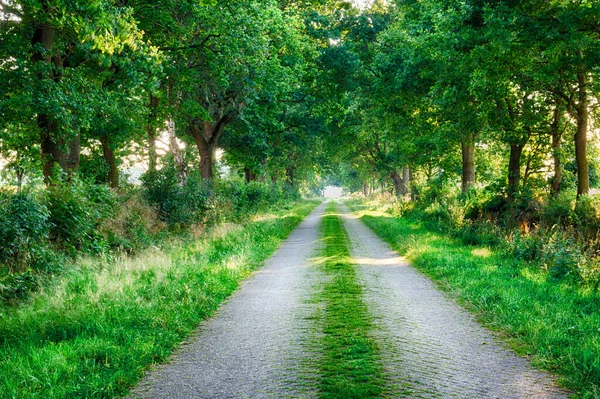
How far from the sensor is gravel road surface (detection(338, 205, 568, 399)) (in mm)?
4473

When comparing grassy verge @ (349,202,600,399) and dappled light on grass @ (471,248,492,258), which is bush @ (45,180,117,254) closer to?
grassy verge @ (349,202,600,399)

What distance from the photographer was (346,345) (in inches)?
227

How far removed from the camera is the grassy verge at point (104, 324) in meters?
4.67

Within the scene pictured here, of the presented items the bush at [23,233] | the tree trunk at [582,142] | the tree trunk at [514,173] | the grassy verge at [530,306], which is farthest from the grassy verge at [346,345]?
the tree trunk at [582,142]

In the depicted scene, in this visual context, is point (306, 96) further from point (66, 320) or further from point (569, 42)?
point (66, 320)

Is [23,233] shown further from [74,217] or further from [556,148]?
[556,148]

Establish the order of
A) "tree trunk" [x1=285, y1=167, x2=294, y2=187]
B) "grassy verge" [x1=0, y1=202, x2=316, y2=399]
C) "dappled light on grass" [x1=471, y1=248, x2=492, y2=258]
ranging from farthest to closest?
"tree trunk" [x1=285, y1=167, x2=294, y2=187], "dappled light on grass" [x1=471, y1=248, x2=492, y2=258], "grassy verge" [x1=0, y1=202, x2=316, y2=399]

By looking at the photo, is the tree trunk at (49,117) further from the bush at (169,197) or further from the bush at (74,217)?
the bush at (169,197)

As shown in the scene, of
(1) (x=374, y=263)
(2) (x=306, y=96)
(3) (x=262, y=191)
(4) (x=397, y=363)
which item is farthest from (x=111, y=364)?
(3) (x=262, y=191)

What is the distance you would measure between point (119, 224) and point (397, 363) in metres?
11.0

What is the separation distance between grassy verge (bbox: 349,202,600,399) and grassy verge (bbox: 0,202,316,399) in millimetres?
4789

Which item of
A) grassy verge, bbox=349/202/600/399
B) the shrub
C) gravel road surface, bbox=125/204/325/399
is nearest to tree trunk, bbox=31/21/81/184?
gravel road surface, bbox=125/204/325/399

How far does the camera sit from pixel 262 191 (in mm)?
32844

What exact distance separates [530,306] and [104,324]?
6.82 m
